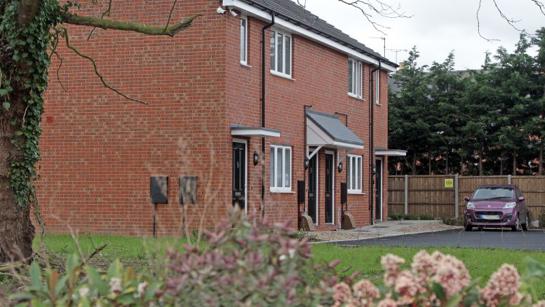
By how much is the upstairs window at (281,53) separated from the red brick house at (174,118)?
3cm

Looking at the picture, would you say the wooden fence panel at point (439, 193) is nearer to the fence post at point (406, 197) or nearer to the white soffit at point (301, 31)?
the fence post at point (406, 197)

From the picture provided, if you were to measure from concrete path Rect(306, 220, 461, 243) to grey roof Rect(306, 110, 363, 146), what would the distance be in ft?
8.55

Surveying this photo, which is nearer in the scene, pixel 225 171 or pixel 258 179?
pixel 225 171

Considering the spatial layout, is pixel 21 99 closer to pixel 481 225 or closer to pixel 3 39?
pixel 3 39

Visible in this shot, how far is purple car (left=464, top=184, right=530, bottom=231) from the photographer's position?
30.6 meters

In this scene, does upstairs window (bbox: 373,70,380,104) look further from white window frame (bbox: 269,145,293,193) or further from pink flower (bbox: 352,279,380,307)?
pink flower (bbox: 352,279,380,307)

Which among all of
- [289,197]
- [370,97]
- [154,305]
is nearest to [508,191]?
[370,97]

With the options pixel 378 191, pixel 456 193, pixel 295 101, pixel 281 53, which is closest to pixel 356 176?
pixel 378 191

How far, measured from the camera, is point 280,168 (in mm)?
25766

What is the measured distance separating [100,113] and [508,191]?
14.5m

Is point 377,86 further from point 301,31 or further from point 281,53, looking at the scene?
point 281,53

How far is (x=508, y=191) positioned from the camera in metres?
31.7

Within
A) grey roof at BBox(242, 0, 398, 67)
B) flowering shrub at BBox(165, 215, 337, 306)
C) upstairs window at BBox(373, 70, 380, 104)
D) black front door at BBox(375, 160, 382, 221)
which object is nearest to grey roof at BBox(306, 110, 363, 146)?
grey roof at BBox(242, 0, 398, 67)

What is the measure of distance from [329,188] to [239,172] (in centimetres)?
626
